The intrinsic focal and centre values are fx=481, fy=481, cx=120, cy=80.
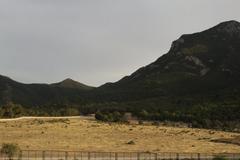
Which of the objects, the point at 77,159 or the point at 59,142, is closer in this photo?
the point at 77,159

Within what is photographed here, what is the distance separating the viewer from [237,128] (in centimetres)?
14175

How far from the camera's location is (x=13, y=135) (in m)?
92.7

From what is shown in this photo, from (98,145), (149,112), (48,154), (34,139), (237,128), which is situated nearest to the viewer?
(48,154)

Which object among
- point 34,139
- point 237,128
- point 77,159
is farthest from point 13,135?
point 237,128

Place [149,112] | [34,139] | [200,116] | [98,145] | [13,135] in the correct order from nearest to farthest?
[98,145], [34,139], [13,135], [200,116], [149,112]

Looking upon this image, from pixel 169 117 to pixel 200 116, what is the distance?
33.8 ft

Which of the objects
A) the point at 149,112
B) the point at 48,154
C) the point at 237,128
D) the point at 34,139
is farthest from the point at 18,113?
the point at 48,154

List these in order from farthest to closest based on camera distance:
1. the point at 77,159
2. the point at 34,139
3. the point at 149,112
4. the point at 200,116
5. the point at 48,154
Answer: the point at 149,112
the point at 200,116
the point at 34,139
the point at 48,154
the point at 77,159

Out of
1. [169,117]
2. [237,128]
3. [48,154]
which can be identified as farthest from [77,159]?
[169,117]

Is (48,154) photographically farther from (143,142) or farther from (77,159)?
(143,142)

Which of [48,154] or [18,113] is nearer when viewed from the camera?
[48,154]

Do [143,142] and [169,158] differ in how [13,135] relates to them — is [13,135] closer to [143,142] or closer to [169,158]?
[143,142]

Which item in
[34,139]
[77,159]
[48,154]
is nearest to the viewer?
[77,159]

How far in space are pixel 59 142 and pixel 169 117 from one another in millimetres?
87117
